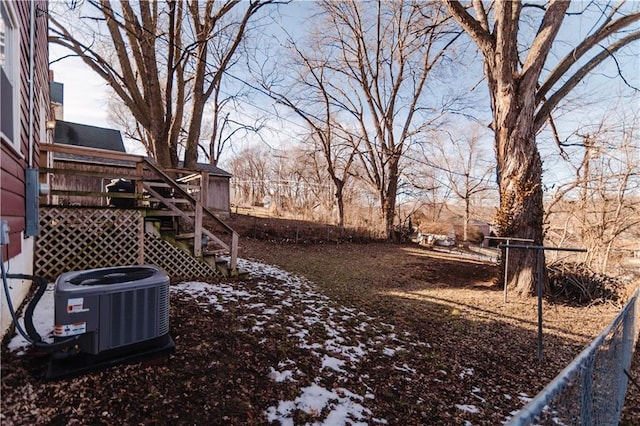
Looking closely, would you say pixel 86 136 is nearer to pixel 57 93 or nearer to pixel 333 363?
pixel 57 93

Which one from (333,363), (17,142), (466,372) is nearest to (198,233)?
(17,142)

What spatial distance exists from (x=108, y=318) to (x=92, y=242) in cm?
277

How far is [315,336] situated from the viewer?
3.58 meters

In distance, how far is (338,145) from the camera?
17.8 metres

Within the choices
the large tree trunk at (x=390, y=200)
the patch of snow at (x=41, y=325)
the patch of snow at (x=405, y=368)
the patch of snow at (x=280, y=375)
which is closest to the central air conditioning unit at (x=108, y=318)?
the patch of snow at (x=41, y=325)

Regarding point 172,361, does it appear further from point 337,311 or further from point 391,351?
point 337,311

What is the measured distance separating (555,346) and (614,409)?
2.04 meters

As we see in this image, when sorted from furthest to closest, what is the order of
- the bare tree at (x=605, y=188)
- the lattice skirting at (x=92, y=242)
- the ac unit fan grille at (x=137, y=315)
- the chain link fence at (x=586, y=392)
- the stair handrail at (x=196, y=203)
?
the bare tree at (x=605, y=188), the stair handrail at (x=196, y=203), the lattice skirting at (x=92, y=242), the ac unit fan grille at (x=137, y=315), the chain link fence at (x=586, y=392)

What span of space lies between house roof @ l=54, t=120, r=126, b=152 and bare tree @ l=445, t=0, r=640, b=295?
13.8 m

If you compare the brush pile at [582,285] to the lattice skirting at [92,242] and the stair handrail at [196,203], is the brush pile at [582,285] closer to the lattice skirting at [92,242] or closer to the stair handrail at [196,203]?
the stair handrail at [196,203]

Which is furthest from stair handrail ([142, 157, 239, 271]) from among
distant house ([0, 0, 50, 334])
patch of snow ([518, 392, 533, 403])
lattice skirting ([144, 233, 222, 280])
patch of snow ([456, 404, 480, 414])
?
patch of snow ([518, 392, 533, 403])

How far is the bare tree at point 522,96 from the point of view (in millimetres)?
6367

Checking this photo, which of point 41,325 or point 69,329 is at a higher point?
point 69,329

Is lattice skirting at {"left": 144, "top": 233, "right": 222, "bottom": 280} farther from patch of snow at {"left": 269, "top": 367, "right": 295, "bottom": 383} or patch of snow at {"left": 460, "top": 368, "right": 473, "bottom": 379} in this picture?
patch of snow at {"left": 460, "top": 368, "right": 473, "bottom": 379}
